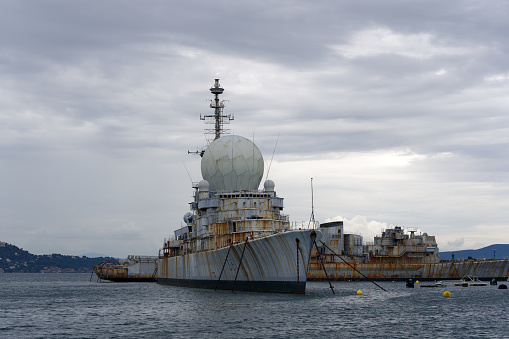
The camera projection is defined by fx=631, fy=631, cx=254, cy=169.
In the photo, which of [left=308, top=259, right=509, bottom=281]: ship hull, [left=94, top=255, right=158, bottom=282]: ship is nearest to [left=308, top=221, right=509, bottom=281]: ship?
[left=308, top=259, right=509, bottom=281]: ship hull

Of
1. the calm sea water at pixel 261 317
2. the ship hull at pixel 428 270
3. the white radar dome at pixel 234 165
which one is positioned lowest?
the calm sea water at pixel 261 317

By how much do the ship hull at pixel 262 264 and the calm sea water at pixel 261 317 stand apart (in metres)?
1.22

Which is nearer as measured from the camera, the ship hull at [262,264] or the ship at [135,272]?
the ship hull at [262,264]

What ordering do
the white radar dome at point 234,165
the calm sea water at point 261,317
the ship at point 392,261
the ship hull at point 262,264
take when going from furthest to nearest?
the ship at point 392,261
the white radar dome at point 234,165
the ship hull at point 262,264
the calm sea water at point 261,317

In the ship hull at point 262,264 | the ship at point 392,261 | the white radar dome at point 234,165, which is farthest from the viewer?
the ship at point 392,261

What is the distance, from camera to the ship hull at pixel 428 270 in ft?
→ 341

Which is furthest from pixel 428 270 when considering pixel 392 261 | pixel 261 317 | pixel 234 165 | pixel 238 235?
pixel 261 317

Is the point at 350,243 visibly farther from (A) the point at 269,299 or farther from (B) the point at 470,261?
(A) the point at 269,299

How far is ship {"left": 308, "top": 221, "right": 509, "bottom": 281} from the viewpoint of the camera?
341 feet

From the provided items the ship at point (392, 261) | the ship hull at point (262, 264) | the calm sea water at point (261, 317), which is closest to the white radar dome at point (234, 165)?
the ship hull at point (262, 264)

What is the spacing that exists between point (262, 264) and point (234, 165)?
20.0 metres

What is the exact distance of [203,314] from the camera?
A: 44.4m

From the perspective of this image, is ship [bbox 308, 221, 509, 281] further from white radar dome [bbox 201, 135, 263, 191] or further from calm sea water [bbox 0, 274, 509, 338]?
calm sea water [bbox 0, 274, 509, 338]

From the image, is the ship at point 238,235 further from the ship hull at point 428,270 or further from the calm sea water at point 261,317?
the ship hull at point 428,270
